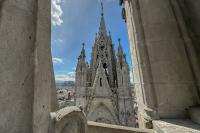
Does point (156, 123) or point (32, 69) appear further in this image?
point (156, 123)

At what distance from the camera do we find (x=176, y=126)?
968 millimetres

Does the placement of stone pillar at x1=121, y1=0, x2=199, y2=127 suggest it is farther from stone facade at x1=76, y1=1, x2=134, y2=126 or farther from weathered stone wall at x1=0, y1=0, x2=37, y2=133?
stone facade at x1=76, y1=1, x2=134, y2=126

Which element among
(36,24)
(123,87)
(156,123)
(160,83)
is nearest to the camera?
(36,24)

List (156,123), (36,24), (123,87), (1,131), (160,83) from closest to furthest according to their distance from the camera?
(1,131) < (36,24) < (156,123) < (160,83) < (123,87)

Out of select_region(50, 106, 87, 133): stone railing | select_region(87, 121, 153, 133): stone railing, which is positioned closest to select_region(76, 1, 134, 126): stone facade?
select_region(87, 121, 153, 133): stone railing

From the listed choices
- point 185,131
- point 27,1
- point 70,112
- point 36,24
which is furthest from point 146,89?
point 27,1

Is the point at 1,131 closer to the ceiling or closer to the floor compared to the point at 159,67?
closer to the floor

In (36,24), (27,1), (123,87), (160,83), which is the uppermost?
(27,1)

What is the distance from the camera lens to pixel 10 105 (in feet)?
2.32

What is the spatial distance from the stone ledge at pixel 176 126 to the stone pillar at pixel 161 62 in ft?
0.32

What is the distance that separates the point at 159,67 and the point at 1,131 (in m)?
1.49

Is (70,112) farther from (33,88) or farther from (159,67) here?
(159,67)

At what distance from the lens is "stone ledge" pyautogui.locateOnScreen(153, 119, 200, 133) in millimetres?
894

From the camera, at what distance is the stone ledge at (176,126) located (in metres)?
0.89
